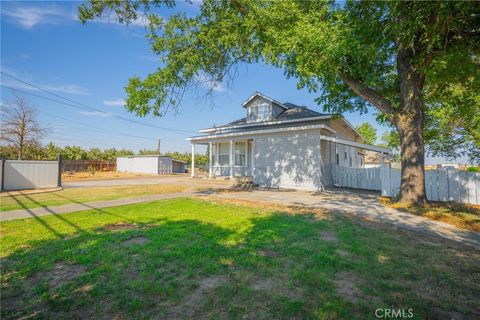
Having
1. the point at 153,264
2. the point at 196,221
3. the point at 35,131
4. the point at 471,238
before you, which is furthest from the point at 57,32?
the point at 35,131

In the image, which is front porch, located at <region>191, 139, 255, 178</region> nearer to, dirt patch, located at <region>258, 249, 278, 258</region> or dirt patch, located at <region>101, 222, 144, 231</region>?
dirt patch, located at <region>101, 222, 144, 231</region>

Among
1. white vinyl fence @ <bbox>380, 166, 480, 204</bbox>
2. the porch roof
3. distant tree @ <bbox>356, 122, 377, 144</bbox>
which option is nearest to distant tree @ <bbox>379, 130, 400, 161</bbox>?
A: the porch roof

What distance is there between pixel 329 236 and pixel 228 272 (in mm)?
2592

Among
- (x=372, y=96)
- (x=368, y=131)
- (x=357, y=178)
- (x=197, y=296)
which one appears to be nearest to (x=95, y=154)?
(x=357, y=178)

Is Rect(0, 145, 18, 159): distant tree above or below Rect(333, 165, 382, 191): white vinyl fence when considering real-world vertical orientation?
above

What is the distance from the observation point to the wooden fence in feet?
98.8

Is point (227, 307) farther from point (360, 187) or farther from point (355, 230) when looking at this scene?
point (360, 187)

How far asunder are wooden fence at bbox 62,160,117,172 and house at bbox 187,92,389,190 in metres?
21.0

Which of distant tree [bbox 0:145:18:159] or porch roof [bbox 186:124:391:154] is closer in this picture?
porch roof [bbox 186:124:391:154]

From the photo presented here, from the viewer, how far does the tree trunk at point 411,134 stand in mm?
7922

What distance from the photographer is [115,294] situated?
8.48ft

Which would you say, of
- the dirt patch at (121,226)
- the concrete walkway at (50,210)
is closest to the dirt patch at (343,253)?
the dirt patch at (121,226)

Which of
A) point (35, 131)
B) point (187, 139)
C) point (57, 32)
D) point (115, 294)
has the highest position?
point (57, 32)

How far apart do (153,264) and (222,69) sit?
31.1ft
